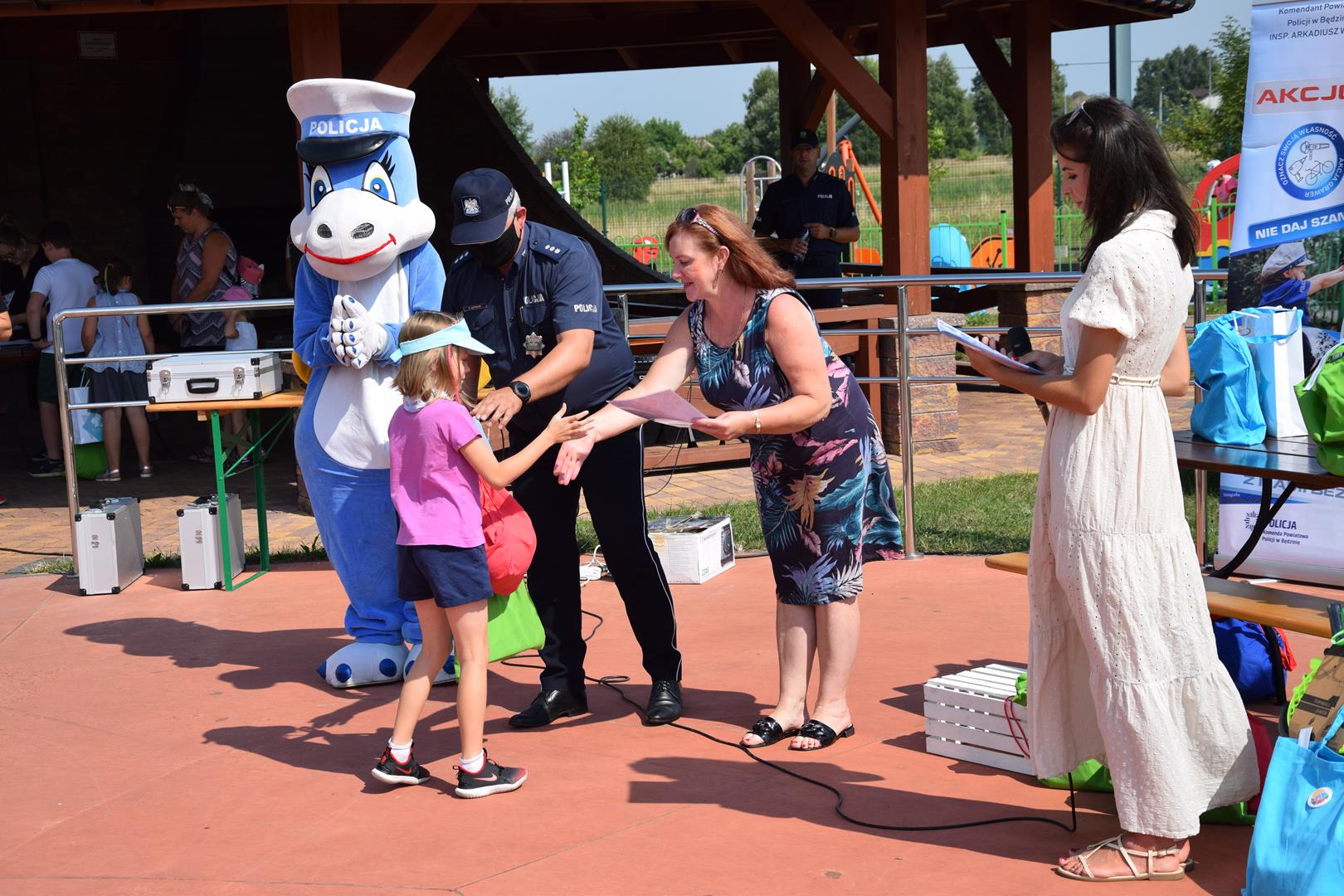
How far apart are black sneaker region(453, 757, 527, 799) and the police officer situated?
0.56 m

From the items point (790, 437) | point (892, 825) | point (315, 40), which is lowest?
point (892, 825)

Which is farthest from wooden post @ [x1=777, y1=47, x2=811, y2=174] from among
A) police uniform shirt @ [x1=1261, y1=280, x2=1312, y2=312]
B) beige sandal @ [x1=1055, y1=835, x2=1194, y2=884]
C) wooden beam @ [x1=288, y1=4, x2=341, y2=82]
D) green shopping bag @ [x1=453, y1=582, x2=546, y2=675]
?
beige sandal @ [x1=1055, y1=835, x2=1194, y2=884]

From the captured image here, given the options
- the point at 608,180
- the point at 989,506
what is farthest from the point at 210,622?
the point at 608,180

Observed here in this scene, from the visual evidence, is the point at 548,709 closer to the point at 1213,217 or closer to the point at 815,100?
the point at 815,100

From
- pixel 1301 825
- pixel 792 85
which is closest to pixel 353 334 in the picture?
pixel 1301 825

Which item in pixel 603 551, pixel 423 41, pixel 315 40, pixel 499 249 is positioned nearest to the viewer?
pixel 499 249

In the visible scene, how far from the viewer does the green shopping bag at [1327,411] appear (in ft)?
11.9

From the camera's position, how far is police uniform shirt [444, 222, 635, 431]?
→ 176 inches

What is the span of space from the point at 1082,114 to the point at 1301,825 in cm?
163

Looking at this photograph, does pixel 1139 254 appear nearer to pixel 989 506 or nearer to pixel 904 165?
pixel 989 506

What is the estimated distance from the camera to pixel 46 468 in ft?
34.1

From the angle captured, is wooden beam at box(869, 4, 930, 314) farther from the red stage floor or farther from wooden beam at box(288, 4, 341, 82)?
the red stage floor

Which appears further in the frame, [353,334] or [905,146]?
[905,146]

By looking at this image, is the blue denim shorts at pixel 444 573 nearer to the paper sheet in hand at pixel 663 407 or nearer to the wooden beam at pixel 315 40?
the paper sheet in hand at pixel 663 407
